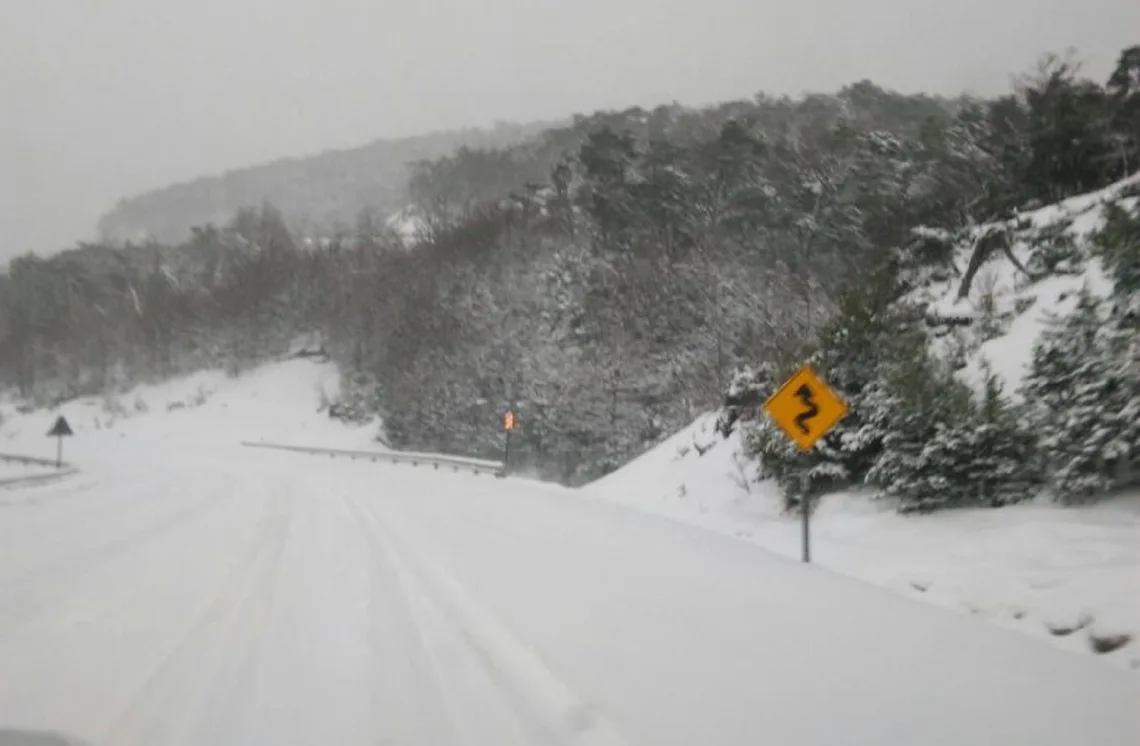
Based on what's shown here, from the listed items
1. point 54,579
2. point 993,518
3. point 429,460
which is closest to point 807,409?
point 993,518

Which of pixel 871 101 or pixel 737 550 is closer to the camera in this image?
pixel 737 550

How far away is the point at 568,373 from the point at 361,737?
4160 cm

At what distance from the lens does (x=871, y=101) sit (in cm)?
5509

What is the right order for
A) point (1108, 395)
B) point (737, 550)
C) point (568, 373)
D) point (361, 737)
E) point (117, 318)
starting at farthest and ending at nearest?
point (117, 318) < point (568, 373) < point (1108, 395) < point (737, 550) < point (361, 737)

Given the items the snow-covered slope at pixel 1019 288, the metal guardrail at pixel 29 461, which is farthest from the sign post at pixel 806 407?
the metal guardrail at pixel 29 461

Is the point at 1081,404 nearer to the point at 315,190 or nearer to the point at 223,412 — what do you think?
the point at 223,412

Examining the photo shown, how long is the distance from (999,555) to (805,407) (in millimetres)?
3129

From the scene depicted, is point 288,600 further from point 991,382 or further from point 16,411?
point 16,411

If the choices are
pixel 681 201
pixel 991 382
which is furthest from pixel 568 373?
pixel 991 382

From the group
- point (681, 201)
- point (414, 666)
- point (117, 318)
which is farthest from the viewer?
point (117, 318)

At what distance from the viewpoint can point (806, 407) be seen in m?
10.4

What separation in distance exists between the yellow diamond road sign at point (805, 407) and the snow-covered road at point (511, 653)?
1.50 metres

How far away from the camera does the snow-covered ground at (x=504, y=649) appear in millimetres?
5156

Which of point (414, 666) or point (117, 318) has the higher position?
point (117, 318)
